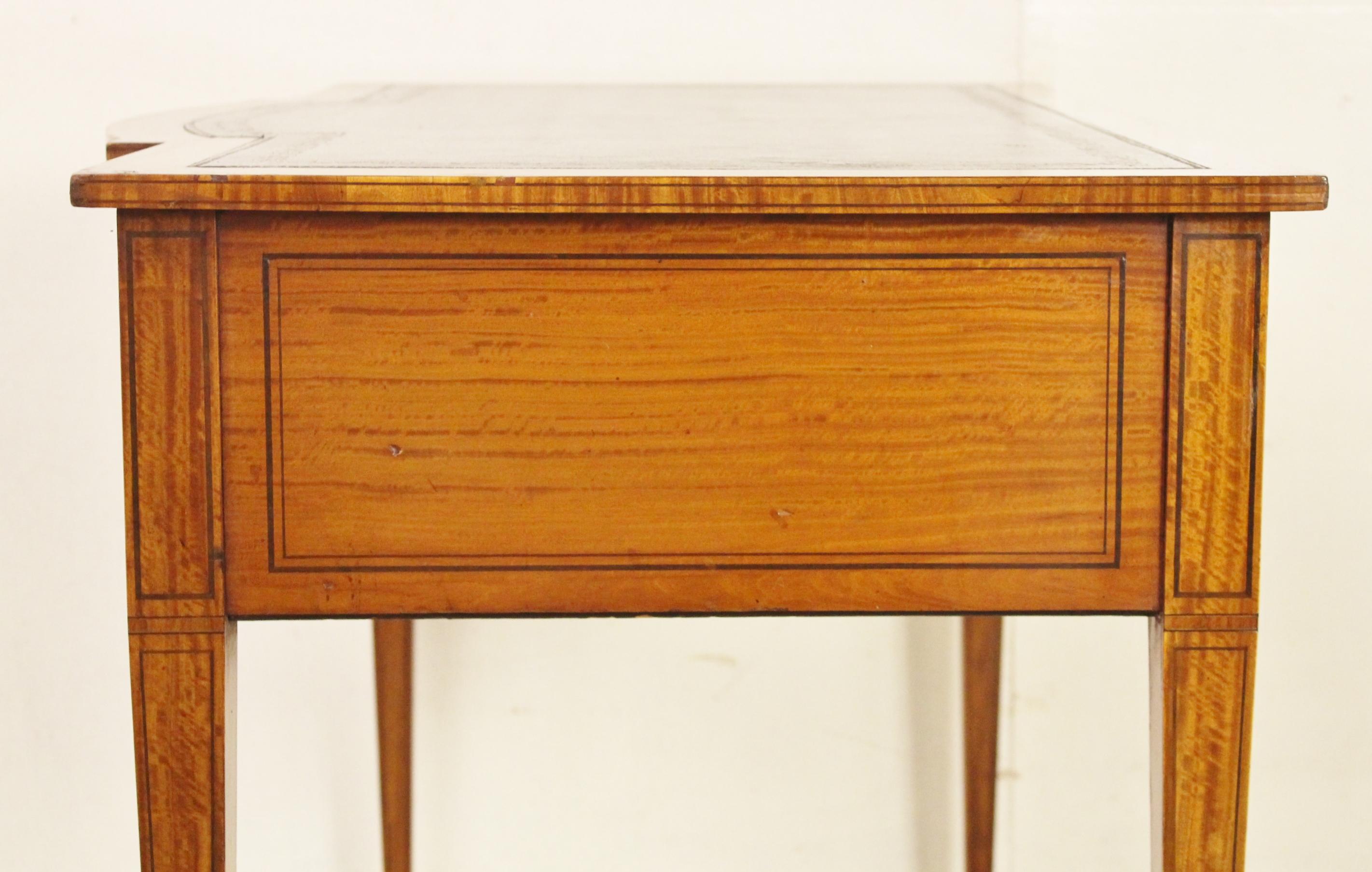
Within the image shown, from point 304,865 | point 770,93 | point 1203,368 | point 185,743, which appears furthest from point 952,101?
point 304,865

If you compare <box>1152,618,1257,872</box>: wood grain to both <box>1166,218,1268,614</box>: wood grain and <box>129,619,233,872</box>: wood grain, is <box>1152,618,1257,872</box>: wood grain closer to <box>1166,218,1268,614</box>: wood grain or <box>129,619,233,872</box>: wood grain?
<box>1166,218,1268,614</box>: wood grain

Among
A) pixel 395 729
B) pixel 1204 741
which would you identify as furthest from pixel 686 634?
pixel 1204 741

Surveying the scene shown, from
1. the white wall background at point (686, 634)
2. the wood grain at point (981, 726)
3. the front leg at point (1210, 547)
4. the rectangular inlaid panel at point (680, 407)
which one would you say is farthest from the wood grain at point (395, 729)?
the front leg at point (1210, 547)

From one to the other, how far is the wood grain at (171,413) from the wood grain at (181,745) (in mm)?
20

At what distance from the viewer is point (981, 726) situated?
4.63 feet

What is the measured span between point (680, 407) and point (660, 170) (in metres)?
0.12

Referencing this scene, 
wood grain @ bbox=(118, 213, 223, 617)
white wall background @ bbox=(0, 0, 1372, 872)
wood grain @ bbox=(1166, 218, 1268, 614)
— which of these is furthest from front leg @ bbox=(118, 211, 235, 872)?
white wall background @ bbox=(0, 0, 1372, 872)

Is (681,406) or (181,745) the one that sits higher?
(681,406)

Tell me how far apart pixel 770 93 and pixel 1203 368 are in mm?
589

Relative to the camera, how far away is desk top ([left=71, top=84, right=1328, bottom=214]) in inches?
29.1

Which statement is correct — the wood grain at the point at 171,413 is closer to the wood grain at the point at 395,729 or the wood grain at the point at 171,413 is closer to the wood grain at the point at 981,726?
the wood grain at the point at 395,729

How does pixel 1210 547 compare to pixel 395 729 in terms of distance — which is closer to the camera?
pixel 1210 547

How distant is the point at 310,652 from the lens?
5.01 feet

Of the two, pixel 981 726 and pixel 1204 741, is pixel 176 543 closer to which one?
pixel 1204 741
